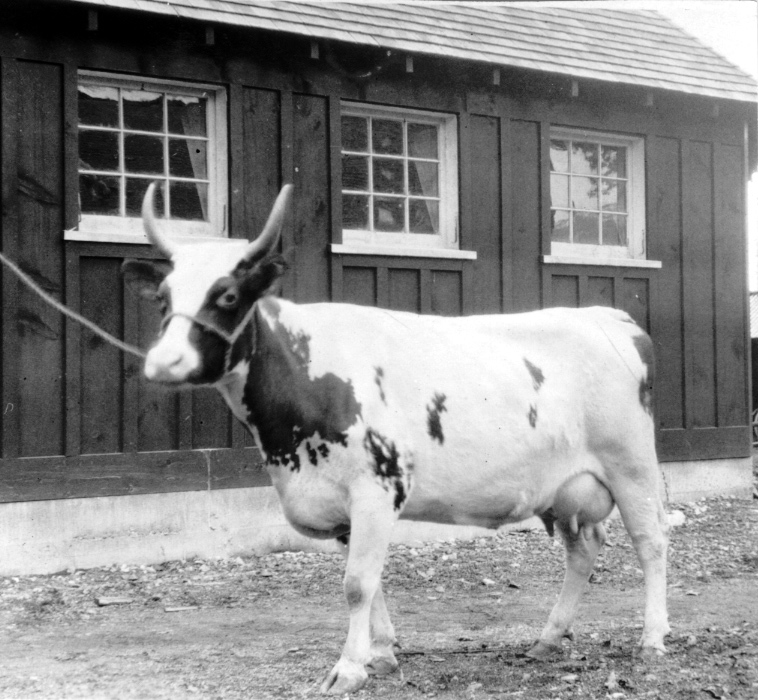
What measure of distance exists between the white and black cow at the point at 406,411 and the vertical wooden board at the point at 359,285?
3.42m

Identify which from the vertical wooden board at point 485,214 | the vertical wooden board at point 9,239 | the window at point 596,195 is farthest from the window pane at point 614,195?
the vertical wooden board at point 9,239

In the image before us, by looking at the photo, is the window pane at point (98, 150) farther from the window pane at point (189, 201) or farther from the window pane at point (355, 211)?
the window pane at point (355, 211)

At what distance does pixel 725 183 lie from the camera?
444 inches

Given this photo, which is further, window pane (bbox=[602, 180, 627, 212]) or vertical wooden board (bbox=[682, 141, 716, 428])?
vertical wooden board (bbox=[682, 141, 716, 428])

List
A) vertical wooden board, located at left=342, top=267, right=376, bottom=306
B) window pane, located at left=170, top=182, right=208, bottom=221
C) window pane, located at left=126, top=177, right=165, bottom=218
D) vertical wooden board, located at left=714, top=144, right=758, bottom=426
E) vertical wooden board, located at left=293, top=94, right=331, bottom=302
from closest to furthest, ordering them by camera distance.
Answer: window pane, located at left=126, top=177, right=165, bottom=218, window pane, located at left=170, top=182, right=208, bottom=221, vertical wooden board, located at left=293, top=94, right=331, bottom=302, vertical wooden board, located at left=342, top=267, right=376, bottom=306, vertical wooden board, located at left=714, top=144, right=758, bottom=426

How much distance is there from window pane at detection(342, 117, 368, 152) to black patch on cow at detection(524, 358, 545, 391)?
4430 mm

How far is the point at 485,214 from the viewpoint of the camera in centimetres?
967

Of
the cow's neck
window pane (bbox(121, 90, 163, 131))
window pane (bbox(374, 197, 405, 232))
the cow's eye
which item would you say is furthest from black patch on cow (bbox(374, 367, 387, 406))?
window pane (bbox(374, 197, 405, 232))

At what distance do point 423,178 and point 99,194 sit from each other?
3.05 metres

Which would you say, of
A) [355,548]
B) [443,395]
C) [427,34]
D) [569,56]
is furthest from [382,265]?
[355,548]

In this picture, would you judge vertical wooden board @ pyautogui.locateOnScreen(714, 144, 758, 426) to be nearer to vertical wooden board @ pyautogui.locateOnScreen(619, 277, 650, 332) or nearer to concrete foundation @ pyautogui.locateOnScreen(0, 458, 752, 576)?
vertical wooden board @ pyautogui.locateOnScreen(619, 277, 650, 332)

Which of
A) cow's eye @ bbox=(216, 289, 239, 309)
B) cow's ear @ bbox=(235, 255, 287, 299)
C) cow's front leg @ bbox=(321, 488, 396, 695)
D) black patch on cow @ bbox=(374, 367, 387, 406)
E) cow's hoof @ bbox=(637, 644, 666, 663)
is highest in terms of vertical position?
cow's ear @ bbox=(235, 255, 287, 299)

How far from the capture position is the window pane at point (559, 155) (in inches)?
408

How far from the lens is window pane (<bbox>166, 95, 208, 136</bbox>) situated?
8.37 metres
